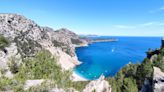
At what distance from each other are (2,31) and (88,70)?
57524mm

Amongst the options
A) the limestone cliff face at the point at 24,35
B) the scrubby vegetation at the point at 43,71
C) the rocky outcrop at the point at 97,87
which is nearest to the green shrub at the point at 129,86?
the rocky outcrop at the point at 97,87

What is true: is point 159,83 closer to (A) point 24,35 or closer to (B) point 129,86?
(B) point 129,86

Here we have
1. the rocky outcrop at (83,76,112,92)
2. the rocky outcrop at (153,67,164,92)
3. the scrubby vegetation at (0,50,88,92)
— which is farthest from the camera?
the rocky outcrop at (83,76,112,92)

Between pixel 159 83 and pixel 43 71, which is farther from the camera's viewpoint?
pixel 159 83

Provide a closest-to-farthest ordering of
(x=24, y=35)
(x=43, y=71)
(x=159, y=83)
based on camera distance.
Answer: (x=43, y=71), (x=159, y=83), (x=24, y=35)

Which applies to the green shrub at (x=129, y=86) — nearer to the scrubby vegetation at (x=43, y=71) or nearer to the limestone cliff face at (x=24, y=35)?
the scrubby vegetation at (x=43, y=71)

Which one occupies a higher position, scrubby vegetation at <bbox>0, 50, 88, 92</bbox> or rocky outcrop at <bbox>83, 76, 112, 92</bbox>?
scrubby vegetation at <bbox>0, 50, 88, 92</bbox>

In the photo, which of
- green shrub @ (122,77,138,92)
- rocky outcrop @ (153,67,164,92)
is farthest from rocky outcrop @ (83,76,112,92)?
rocky outcrop @ (153,67,164,92)

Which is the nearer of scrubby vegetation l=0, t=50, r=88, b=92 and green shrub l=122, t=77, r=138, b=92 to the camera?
scrubby vegetation l=0, t=50, r=88, b=92

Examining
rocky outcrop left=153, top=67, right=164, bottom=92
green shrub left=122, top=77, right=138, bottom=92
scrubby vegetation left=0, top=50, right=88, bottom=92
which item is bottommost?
green shrub left=122, top=77, right=138, bottom=92

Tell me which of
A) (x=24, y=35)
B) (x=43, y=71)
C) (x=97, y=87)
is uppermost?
(x=24, y=35)

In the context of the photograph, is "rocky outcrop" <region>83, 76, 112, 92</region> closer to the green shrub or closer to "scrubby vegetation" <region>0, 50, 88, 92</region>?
the green shrub

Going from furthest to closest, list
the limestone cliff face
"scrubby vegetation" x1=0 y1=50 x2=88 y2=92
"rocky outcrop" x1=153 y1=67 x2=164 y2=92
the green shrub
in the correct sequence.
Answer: the limestone cliff face, the green shrub, "rocky outcrop" x1=153 y1=67 x2=164 y2=92, "scrubby vegetation" x1=0 y1=50 x2=88 y2=92

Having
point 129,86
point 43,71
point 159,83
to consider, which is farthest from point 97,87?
point 43,71
